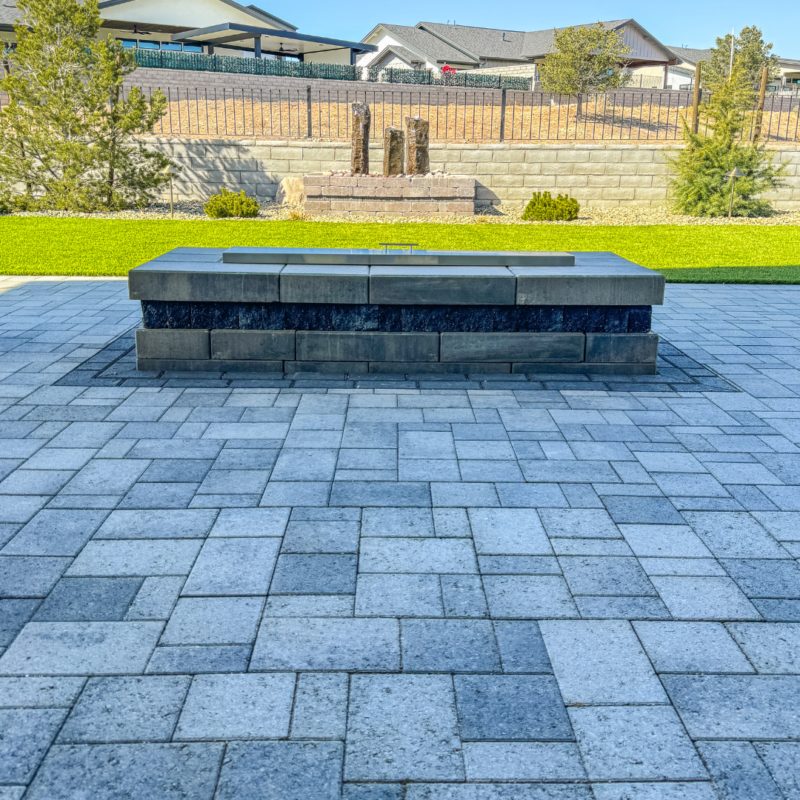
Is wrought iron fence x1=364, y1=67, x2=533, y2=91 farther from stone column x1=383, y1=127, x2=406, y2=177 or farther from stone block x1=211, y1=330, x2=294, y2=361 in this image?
stone block x1=211, y1=330, x2=294, y2=361

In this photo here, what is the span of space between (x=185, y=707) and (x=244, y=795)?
1.51 ft

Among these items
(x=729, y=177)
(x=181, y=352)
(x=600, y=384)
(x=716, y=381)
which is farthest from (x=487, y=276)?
(x=729, y=177)

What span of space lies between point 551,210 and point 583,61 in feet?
65.5

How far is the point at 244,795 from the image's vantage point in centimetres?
228

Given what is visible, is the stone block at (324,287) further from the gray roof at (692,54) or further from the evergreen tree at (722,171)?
the gray roof at (692,54)

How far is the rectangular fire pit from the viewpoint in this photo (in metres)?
6.45

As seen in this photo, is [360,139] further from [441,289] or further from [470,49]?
[470,49]

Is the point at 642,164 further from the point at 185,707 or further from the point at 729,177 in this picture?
the point at 185,707

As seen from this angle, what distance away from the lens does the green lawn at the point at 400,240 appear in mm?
12875

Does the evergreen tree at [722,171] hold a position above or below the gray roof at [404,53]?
below

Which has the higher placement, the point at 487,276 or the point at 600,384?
the point at 487,276

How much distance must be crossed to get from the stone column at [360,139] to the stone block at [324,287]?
1443 centimetres

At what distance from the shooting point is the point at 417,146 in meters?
20.2

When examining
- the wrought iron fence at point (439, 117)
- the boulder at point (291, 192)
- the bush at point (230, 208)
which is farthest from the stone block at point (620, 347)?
the wrought iron fence at point (439, 117)
